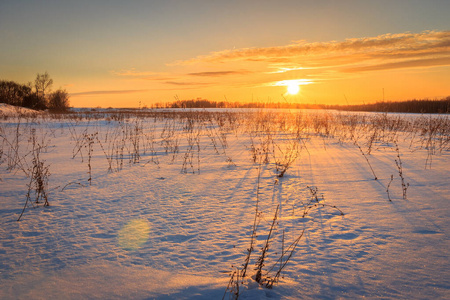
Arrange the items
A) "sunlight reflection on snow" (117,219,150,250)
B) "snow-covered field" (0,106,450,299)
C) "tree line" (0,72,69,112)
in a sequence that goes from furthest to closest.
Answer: "tree line" (0,72,69,112) → "sunlight reflection on snow" (117,219,150,250) → "snow-covered field" (0,106,450,299)

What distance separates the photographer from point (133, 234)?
2150 mm

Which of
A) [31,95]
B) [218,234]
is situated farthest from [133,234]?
[31,95]

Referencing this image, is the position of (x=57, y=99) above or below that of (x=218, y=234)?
above

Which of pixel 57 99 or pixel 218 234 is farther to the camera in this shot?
pixel 57 99

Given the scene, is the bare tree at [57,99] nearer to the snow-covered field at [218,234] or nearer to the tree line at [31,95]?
the tree line at [31,95]

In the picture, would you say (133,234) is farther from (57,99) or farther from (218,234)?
(57,99)

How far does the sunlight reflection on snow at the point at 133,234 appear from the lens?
1.99 metres

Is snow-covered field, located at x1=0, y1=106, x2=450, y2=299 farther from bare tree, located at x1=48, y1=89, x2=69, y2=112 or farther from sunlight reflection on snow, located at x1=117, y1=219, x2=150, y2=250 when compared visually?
bare tree, located at x1=48, y1=89, x2=69, y2=112

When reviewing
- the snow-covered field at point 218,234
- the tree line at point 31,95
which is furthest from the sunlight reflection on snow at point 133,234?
the tree line at point 31,95

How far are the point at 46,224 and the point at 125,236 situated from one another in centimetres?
88

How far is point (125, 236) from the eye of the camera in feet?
6.94

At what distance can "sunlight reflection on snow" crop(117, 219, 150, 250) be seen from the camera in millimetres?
1988

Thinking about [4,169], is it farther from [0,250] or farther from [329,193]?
[329,193]

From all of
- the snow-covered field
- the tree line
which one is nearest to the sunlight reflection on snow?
the snow-covered field
